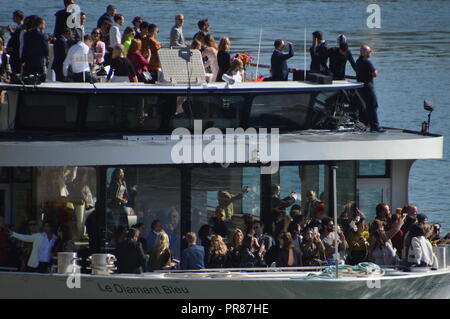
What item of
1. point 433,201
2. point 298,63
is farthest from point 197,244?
point 298,63

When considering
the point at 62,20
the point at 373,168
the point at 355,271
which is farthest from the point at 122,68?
the point at 355,271

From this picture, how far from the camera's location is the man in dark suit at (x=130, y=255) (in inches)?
662

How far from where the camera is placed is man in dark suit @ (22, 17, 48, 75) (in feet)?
62.0

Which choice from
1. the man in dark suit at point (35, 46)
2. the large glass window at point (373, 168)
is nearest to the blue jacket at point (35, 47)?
the man in dark suit at point (35, 46)

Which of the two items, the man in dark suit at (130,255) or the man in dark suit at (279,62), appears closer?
the man in dark suit at (130,255)

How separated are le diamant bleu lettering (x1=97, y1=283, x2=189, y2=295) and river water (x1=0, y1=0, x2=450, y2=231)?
16.5 meters

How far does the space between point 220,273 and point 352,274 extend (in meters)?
1.81

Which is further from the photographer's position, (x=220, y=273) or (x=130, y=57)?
(x=130, y=57)

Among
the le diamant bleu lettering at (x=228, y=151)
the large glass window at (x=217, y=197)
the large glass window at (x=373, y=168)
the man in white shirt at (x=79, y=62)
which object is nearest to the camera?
the le diamant bleu lettering at (x=228, y=151)

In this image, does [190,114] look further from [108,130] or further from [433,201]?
[433,201]

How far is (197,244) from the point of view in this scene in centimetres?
1756

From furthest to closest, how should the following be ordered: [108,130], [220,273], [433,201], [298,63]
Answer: [298,63]
[433,201]
[108,130]
[220,273]

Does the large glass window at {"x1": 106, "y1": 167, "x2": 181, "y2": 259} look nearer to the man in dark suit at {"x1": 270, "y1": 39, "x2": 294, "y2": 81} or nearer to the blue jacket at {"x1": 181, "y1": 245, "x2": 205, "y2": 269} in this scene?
the blue jacket at {"x1": 181, "y1": 245, "x2": 205, "y2": 269}

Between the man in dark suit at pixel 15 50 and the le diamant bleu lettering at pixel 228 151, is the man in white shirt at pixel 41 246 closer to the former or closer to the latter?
the le diamant bleu lettering at pixel 228 151
